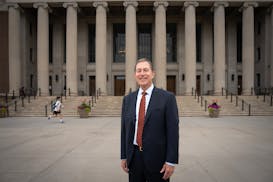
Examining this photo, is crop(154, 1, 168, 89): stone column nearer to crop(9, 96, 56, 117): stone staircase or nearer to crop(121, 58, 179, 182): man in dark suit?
crop(9, 96, 56, 117): stone staircase

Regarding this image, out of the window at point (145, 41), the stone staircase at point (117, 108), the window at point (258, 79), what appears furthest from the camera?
the window at point (145, 41)

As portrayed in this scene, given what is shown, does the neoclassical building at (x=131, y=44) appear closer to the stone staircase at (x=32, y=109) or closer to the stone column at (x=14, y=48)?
the stone column at (x=14, y=48)

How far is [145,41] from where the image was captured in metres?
35.8

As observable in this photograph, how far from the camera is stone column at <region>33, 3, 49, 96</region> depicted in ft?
94.2

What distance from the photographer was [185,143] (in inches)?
302

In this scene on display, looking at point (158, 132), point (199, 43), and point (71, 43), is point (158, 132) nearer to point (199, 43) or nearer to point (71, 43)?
point (71, 43)

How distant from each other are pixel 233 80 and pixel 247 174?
32637 millimetres

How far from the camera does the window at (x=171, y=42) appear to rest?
1396 inches

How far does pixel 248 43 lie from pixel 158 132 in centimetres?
3055

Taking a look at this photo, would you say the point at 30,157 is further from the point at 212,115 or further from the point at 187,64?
the point at 187,64

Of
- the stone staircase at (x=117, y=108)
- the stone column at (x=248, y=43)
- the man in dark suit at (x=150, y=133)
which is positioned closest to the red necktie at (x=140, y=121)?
the man in dark suit at (x=150, y=133)

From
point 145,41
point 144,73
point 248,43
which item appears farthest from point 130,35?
point 144,73

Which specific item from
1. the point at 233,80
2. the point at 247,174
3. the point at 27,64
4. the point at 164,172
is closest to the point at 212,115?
the point at 247,174

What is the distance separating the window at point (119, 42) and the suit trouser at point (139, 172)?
3315cm
